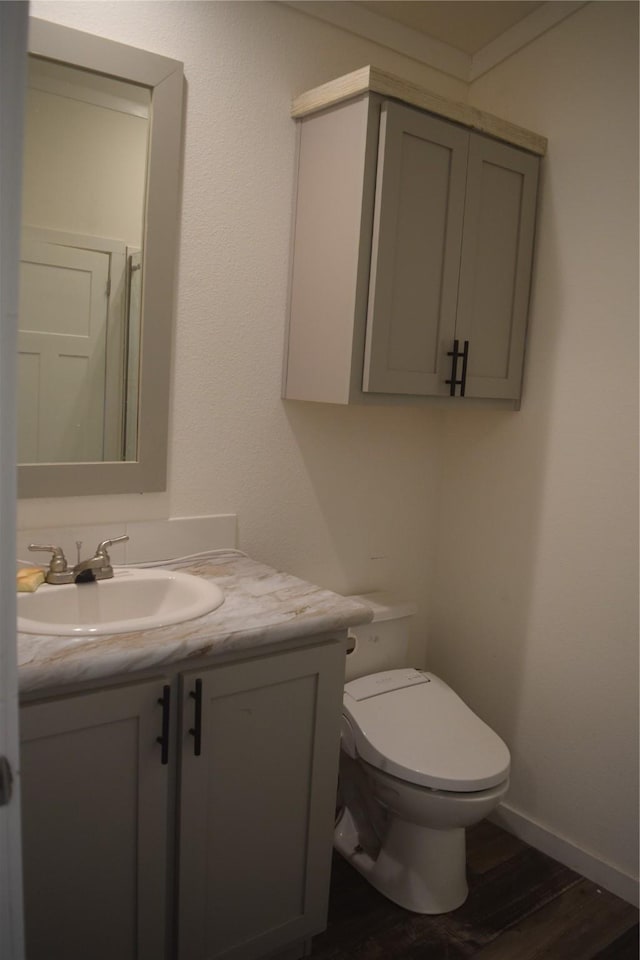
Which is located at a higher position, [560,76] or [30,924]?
[560,76]

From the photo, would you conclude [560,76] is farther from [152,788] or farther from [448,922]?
[448,922]

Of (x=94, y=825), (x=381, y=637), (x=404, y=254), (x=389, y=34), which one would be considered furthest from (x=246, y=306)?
(x=94, y=825)

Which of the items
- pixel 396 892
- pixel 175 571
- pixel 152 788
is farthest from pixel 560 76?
pixel 396 892

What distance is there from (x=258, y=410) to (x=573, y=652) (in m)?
1.13

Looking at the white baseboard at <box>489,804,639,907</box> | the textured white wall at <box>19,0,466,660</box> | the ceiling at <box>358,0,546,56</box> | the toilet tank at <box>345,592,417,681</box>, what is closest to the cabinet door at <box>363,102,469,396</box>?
the textured white wall at <box>19,0,466,660</box>

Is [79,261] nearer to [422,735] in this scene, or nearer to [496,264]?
[496,264]

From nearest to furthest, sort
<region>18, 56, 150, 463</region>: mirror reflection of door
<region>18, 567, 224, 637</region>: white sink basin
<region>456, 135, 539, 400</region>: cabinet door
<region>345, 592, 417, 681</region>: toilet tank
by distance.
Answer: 1. <region>18, 567, 224, 637</region>: white sink basin
2. <region>18, 56, 150, 463</region>: mirror reflection of door
3. <region>456, 135, 539, 400</region>: cabinet door
4. <region>345, 592, 417, 681</region>: toilet tank

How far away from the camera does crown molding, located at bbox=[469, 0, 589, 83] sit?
206 centimetres

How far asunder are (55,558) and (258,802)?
0.68m

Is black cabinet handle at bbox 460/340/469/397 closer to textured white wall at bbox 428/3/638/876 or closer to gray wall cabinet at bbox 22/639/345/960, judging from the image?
textured white wall at bbox 428/3/638/876

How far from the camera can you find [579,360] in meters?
2.08

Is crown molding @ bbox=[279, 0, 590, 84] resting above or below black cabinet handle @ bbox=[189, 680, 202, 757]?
above

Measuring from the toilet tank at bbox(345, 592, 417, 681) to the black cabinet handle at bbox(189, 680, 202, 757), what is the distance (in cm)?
83

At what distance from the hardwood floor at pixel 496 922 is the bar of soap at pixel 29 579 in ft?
3.54
